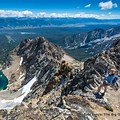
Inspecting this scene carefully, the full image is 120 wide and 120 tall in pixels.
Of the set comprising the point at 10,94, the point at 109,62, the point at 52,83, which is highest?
the point at 109,62

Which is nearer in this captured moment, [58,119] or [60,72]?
[58,119]

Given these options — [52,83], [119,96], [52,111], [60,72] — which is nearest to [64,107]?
[52,111]

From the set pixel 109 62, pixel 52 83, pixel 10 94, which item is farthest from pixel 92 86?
pixel 10 94

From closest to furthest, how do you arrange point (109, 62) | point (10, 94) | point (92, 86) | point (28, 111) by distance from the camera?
Answer: point (28, 111) < point (92, 86) < point (109, 62) < point (10, 94)

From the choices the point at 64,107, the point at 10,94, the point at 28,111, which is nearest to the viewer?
the point at 64,107

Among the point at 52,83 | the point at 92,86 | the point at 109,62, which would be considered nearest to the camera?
the point at 92,86

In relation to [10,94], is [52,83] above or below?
above

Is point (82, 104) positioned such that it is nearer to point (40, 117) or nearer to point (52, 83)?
point (40, 117)

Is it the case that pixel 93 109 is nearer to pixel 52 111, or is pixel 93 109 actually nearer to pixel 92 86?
pixel 52 111

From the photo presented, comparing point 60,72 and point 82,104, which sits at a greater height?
point 82,104
